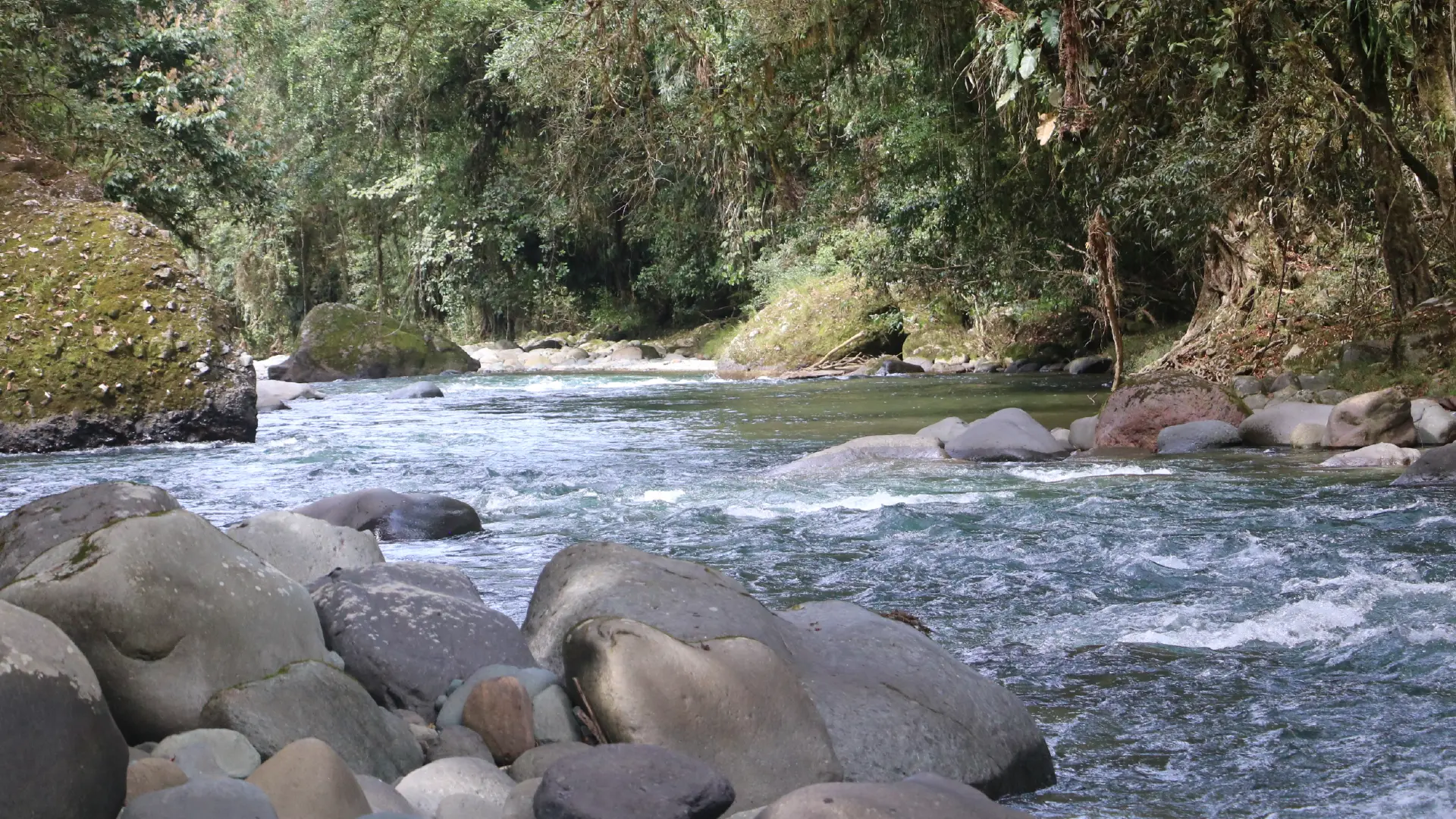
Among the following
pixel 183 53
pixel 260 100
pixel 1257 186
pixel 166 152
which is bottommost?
pixel 1257 186

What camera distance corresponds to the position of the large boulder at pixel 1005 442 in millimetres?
9352

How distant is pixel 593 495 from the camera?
26.2 ft

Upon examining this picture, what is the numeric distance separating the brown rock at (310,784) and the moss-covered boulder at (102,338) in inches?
339

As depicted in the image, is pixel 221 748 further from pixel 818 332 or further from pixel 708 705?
pixel 818 332

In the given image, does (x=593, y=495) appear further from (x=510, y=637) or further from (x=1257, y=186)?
(x=1257, y=186)

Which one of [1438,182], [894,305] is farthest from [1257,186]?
[894,305]

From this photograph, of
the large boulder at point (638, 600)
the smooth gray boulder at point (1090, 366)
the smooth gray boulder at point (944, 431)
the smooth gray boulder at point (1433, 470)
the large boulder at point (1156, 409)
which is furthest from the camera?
the smooth gray boulder at point (1090, 366)

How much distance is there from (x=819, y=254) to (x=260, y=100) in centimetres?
1575

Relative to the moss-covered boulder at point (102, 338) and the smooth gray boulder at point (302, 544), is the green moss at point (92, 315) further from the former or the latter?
the smooth gray boulder at point (302, 544)

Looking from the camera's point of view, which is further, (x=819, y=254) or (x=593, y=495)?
(x=819, y=254)

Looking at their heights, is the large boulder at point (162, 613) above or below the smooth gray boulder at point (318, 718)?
above

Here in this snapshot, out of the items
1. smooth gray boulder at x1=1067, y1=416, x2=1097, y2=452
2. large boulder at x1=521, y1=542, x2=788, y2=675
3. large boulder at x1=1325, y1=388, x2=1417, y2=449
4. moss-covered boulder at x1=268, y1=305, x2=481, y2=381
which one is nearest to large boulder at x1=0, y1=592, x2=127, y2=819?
large boulder at x1=521, y1=542, x2=788, y2=675

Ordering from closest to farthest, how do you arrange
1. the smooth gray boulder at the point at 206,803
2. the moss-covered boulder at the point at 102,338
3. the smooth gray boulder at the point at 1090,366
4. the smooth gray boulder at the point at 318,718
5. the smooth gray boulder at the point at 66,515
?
the smooth gray boulder at the point at 206,803
the smooth gray boulder at the point at 318,718
the smooth gray boulder at the point at 66,515
the moss-covered boulder at the point at 102,338
the smooth gray boulder at the point at 1090,366

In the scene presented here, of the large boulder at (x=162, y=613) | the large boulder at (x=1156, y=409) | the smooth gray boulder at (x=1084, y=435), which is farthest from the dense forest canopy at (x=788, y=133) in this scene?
the large boulder at (x=162, y=613)
